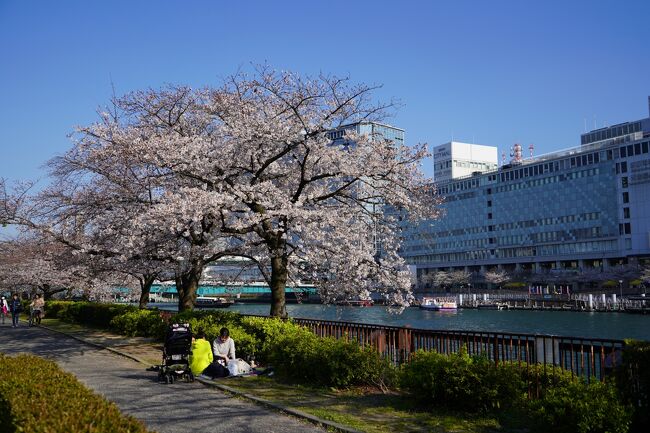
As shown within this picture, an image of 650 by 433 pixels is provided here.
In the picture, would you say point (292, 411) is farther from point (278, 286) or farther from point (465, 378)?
point (278, 286)

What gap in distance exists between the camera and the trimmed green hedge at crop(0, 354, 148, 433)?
6047 millimetres

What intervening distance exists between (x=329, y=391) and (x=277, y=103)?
38.2 ft

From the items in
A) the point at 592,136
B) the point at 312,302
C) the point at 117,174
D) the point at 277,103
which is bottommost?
the point at 312,302

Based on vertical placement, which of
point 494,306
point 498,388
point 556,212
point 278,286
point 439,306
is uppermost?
point 556,212

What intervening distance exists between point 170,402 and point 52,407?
5394 millimetres

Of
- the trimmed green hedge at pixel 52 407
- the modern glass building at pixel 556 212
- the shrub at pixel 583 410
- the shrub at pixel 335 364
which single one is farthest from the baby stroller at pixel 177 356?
the modern glass building at pixel 556 212

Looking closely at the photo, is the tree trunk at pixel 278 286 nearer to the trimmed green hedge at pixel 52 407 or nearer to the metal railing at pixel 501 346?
the metal railing at pixel 501 346

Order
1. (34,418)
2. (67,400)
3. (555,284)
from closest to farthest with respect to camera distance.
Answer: (34,418), (67,400), (555,284)

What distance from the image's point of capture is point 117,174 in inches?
953

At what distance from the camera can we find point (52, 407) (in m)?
6.88

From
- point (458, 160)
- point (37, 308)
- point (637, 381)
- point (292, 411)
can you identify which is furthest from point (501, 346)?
point (458, 160)

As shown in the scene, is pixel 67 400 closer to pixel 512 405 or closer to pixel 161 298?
pixel 512 405

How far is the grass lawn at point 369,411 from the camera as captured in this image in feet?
32.9

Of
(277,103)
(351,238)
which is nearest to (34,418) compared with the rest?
(351,238)
